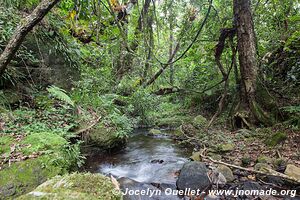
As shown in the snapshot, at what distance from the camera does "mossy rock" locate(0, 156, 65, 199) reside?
228 centimetres

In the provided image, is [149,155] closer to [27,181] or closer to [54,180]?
[27,181]

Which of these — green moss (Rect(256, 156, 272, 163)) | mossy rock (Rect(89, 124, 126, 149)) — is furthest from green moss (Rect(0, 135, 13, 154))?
green moss (Rect(256, 156, 272, 163))

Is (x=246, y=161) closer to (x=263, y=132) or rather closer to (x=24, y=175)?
(x=263, y=132)

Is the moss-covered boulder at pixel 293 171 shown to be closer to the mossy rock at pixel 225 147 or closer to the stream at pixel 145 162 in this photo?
the mossy rock at pixel 225 147

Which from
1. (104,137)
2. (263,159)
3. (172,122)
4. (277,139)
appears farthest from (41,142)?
(172,122)

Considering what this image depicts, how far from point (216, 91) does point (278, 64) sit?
2.41m

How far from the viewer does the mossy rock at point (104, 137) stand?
452 cm

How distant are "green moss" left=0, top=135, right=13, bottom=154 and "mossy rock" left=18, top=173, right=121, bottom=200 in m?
2.05

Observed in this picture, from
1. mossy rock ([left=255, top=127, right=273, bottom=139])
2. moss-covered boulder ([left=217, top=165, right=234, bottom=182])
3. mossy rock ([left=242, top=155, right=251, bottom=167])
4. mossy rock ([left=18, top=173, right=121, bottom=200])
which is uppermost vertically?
mossy rock ([left=18, top=173, right=121, bottom=200])

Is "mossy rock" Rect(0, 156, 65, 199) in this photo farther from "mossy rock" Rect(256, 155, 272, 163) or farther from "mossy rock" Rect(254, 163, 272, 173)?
"mossy rock" Rect(256, 155, 272, 163)

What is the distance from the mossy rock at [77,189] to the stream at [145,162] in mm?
2538

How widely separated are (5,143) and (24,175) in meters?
0.73

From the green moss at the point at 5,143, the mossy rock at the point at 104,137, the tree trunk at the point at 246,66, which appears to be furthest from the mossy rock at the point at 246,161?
the green moss at the point at 5,143

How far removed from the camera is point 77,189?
1.14 meters
